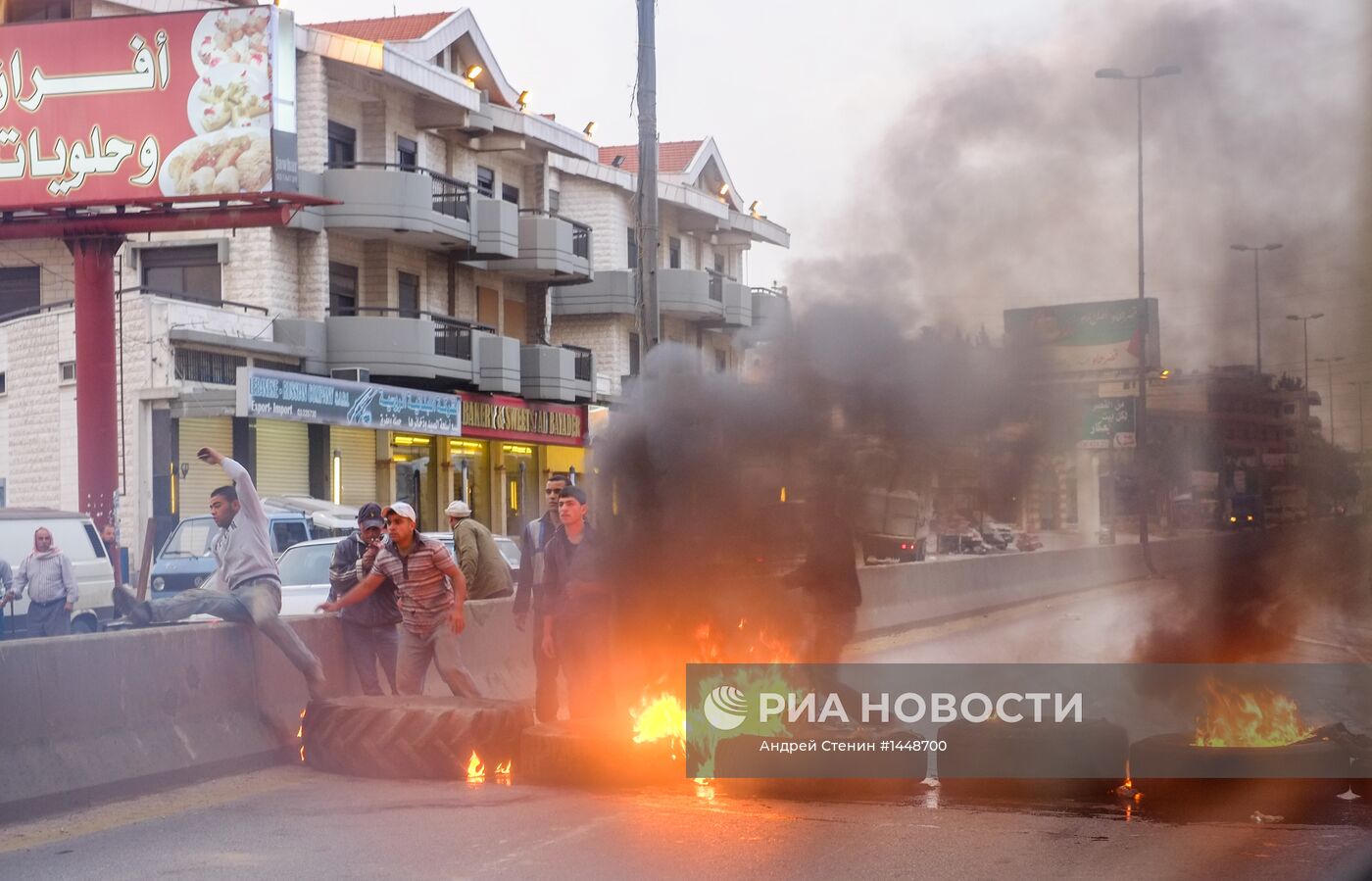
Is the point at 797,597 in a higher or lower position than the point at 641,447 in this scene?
lower

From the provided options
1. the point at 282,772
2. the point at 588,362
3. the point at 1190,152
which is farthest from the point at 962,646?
the point at 588,362

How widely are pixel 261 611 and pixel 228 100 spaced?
690 inches

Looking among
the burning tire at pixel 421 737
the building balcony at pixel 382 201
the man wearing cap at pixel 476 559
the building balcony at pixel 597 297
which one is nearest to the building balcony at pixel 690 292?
the building balcony at pixel 382 201

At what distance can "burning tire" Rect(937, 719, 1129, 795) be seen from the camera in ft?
26.8

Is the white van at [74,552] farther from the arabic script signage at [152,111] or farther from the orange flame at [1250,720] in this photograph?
the orange flame at [1250,720]

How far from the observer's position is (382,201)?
107ft

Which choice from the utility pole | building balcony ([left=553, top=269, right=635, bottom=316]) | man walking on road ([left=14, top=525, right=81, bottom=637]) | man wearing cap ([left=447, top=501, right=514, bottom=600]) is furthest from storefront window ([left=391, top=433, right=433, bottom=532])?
man wearing cap ([left=447, top=501, right=514, bottom=600])

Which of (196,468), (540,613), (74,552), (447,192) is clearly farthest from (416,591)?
(447,192)

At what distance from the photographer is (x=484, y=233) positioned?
3641 centimetres

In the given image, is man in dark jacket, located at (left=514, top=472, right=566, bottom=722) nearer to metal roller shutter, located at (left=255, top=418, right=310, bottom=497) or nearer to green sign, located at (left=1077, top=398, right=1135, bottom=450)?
green sign, located at (left=1077, top=398, right=1135, bottom=450)

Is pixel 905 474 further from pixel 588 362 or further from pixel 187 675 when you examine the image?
pixel 588 362

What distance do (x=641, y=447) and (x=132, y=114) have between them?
18016mm

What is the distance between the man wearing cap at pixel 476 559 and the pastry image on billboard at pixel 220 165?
13748 millimetres

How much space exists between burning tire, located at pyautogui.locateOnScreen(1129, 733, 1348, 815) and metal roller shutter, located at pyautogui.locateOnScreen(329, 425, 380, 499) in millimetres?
26517
